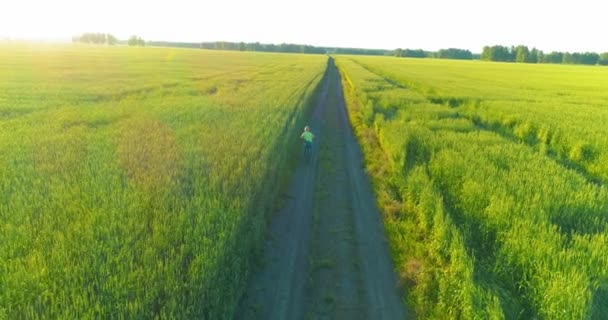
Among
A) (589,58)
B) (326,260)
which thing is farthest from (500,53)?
(326,260)

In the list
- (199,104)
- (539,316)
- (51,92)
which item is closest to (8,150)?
(199,104)

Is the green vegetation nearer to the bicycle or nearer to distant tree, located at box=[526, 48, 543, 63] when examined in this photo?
distant tree, located at box=[526, 48, 543, 63]

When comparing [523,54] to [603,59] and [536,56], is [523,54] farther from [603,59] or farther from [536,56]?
[603,59]

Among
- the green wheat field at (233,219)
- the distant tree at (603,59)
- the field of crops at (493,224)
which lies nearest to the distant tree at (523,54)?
the distant tree at (603,59)

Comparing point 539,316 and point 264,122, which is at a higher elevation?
point 264,122

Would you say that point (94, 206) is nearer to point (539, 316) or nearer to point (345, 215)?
point (345, 215)

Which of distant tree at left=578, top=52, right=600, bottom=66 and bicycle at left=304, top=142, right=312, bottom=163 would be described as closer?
bicycle at left=304, top=142, right=312, bottom=163

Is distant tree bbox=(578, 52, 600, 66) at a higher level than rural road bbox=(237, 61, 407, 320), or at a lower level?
higher

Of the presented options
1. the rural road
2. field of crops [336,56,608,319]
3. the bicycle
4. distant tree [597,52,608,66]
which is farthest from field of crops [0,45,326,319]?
distant tree [597,52,608,66]
